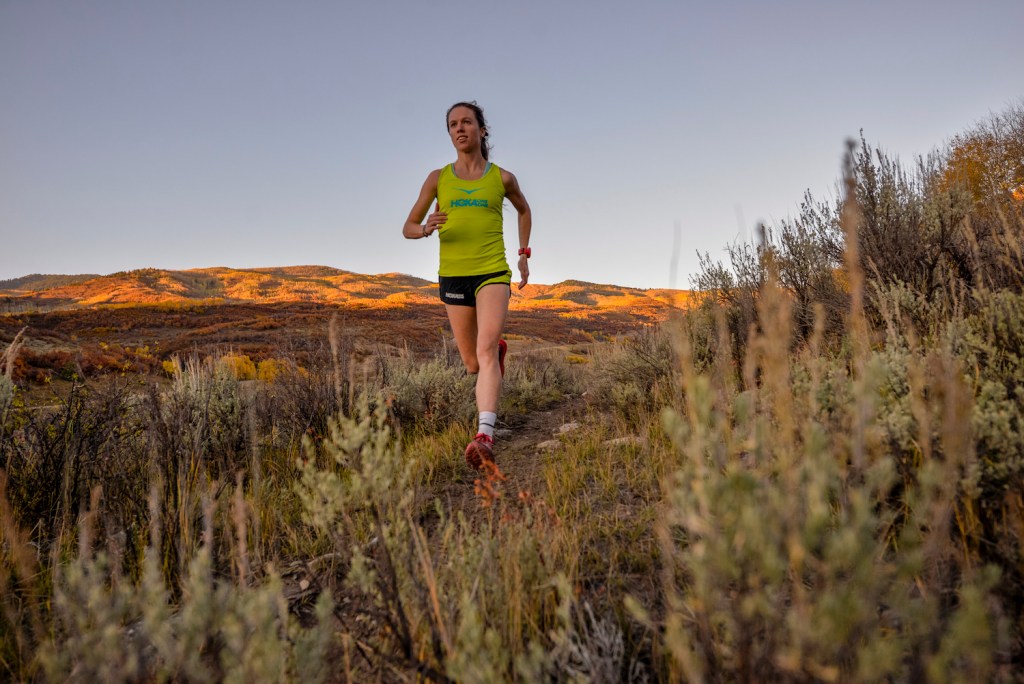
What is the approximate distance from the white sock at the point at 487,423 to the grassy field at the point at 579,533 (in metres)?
0.27

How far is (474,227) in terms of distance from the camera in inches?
136

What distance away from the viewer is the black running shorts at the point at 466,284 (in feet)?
11.2

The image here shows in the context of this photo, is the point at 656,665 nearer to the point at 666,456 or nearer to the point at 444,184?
the point at 666,456

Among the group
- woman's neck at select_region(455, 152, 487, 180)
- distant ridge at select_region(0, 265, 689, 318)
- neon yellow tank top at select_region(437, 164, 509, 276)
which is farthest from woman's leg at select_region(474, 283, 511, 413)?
distant ridge at select_region(0, 265, 689, 318)

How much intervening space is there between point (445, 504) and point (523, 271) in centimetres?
214

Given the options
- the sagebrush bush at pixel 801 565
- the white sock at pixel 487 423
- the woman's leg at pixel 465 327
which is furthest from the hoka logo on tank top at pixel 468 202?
the sagebrush bush at pixel 801 565

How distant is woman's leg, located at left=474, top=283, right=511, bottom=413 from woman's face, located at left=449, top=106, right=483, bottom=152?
102 cm

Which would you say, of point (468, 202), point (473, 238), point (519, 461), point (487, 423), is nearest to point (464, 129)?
point (468, 202)

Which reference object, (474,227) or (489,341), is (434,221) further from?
(489,341)

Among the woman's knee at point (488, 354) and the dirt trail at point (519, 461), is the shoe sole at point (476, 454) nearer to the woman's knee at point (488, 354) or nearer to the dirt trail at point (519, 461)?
the dirt trail at point (519, 461)

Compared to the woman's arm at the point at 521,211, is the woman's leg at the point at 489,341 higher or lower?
lower

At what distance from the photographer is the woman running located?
333 cm

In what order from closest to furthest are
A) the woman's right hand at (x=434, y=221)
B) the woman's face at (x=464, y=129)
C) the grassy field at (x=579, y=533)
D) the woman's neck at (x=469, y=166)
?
the grassy field at (x=579, y=533), the woman's right hand at (x=434, y=221), the woman's face at (x=464, y=129), the woman's neck at (x=469, y=166)

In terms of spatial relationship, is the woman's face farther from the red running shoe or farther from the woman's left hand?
the red running shoe
